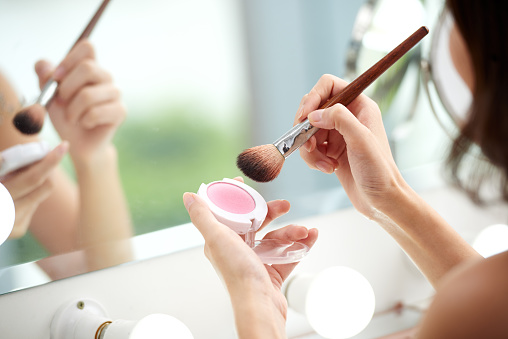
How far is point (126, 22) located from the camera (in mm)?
642

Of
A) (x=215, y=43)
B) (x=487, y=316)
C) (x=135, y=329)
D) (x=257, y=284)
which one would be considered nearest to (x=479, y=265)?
(x=487, y=316)

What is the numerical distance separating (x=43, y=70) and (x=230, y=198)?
0.27m

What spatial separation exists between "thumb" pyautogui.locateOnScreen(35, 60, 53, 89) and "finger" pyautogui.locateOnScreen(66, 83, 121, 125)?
0.13 ft

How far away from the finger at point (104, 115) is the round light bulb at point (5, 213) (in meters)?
0.13

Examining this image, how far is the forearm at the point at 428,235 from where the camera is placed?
59 cm

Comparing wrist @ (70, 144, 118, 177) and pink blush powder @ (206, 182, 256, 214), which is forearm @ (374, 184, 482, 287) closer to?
pink blush powder @ (206, 182, 256, 214)

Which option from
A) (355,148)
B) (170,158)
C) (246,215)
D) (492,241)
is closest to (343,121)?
(355,148)

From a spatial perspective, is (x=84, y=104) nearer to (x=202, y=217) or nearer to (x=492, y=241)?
(x=202, y=217)

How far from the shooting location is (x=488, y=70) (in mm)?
392

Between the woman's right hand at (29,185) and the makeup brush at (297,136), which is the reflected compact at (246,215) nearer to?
the makeup brush at (297,136)

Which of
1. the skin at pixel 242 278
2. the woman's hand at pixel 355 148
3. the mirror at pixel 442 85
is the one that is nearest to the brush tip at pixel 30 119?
the skin at pixel 242 278

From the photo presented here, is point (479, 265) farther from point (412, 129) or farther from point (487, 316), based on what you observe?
point (412, 129)

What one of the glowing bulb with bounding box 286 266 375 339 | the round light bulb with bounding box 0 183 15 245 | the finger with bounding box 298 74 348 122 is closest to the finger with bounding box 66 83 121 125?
the round light bulb with bounding box 0 183 15 245

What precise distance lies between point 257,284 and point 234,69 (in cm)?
35
